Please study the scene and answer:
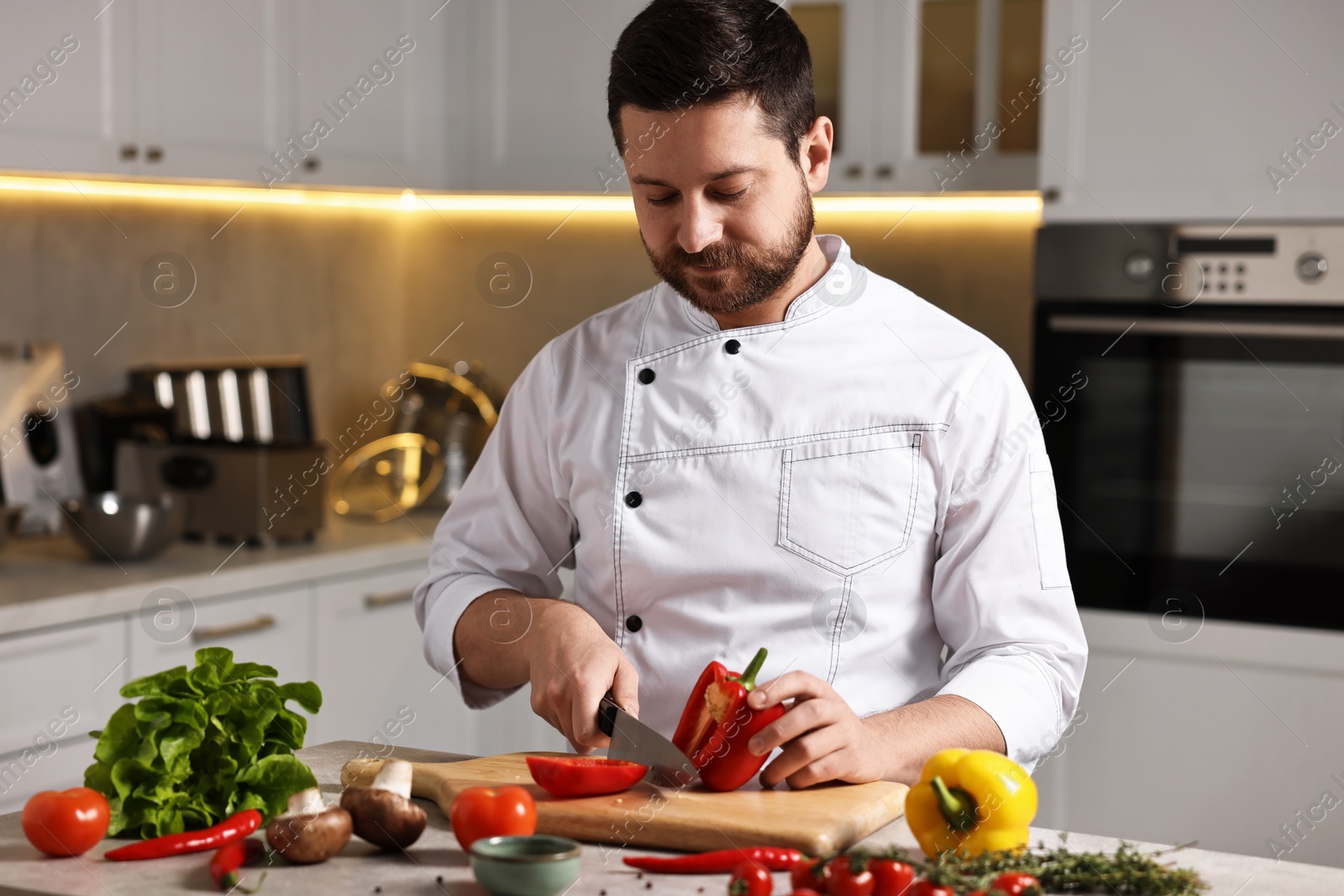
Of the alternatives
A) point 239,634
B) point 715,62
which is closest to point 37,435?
point 239,634

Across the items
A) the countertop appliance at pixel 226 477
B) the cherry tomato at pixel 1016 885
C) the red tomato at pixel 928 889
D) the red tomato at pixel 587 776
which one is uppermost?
the countertop appliance at pixel 226 477

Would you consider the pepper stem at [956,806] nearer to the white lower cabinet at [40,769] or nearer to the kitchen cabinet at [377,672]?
the white lower cabinet at [40,769]

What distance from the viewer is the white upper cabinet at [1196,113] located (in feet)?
7.27

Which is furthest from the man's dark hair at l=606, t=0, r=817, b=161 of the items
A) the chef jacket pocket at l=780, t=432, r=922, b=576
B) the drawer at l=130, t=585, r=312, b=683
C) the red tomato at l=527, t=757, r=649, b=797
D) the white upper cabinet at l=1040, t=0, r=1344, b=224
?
the drawer at l=130, t=585, r=312, b=683

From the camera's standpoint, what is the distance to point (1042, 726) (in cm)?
126

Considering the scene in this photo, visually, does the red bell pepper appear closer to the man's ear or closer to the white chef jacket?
the white chef jacket

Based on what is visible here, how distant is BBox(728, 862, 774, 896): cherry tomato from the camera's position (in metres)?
0.92

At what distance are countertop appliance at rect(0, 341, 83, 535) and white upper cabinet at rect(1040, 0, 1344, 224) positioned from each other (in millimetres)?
1922

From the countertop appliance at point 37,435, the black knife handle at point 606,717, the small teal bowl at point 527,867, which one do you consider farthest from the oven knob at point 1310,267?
the countertop appliance at point 37,435

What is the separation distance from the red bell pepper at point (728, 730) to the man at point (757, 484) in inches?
3.9

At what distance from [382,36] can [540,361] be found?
5.63 feet

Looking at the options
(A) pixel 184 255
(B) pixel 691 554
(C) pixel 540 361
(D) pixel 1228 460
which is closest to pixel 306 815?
(B) pixel 691 554

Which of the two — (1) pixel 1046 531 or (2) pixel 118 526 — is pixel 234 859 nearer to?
(1) pixel 1046 531

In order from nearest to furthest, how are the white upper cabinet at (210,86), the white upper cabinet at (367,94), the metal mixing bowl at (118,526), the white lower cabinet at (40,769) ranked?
1. the white lower cabinet at (40,769)
2. the metal mixing bowl at (118,526)
3. the white upper cabinet at (210,86)
4. the white upper cabinet at (367,94)
